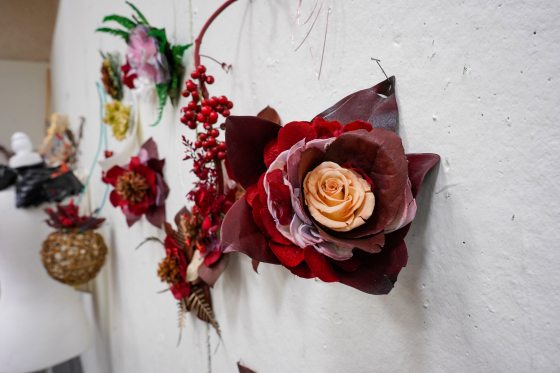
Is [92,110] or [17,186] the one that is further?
[92,110]

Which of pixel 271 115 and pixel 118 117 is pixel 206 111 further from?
pixel 118 117

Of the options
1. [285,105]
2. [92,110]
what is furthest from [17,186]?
[285,105]

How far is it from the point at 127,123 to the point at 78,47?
0.73 metres

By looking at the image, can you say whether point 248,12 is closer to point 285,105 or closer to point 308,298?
point 285,105

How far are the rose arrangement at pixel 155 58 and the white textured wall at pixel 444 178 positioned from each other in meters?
0.15

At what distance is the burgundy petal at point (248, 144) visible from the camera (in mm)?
363

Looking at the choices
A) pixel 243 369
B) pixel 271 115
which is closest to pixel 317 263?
pixel 271 115

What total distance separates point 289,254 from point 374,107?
157 millimetres

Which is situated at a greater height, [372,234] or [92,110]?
[92,110]

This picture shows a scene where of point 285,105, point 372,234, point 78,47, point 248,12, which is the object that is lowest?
point 372,234

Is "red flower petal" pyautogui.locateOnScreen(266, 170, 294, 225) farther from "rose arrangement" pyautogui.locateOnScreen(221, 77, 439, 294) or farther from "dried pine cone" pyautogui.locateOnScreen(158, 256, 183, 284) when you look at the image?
"dried pine cone" pyautogui.locateOnScreen(158, 256, 183, 284)

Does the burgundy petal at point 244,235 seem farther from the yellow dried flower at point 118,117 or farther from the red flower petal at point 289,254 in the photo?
the yellow dried flower at point 118,117

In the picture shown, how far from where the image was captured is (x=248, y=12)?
529 mm

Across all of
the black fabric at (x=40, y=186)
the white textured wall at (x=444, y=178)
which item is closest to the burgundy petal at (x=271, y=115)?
the white textured wall at (x=444, y=178)
